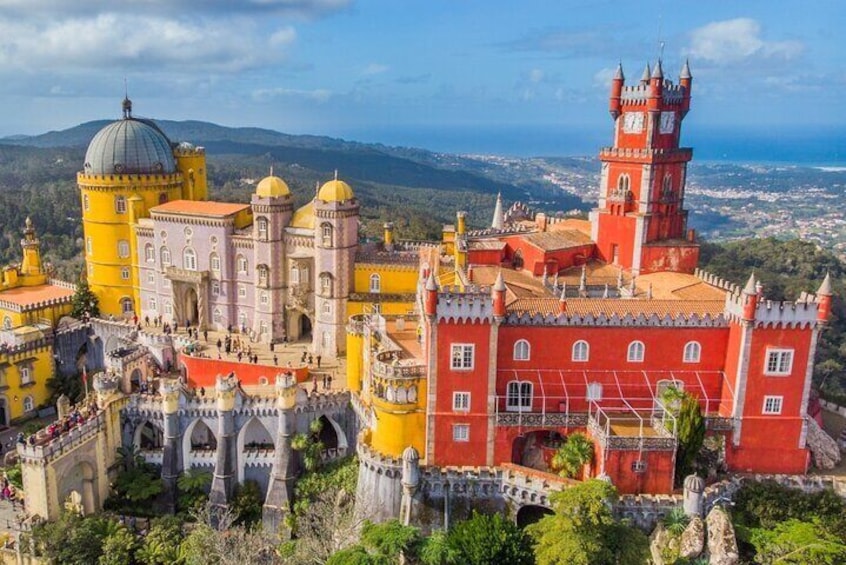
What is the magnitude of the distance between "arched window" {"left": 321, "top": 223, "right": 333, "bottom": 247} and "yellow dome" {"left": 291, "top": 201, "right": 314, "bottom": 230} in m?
1.63

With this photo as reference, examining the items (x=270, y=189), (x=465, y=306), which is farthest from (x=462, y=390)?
(x=270, y=189)

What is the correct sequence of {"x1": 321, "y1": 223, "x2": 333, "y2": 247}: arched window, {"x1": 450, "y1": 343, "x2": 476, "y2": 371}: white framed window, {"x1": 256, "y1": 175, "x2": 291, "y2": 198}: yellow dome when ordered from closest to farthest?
{"x1": 450, "y1": 343, "x2": 476, "y2": 371}: white framed window → {"x1": 321, "y1": 223, "x2": 333, "y2": 247}: arched window → {"x1": 256, "y1": 175, "x2": 291, "y2": 198}: yellow dome

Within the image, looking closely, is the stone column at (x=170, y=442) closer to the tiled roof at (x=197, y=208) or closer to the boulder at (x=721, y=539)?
the tiled roof at (x=197, y=208)

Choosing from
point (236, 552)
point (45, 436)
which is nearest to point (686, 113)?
point (236, 552)

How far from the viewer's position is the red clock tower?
43781mm

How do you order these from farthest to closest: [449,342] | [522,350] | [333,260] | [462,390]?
[333,260]
[522,350]
[462,390]
[449,342]

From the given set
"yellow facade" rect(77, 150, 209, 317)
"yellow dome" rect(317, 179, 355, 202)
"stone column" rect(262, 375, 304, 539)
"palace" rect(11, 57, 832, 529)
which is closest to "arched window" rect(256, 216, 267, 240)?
"palace" rect(11, 57, 832, 529)

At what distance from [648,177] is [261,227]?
24.4 meters

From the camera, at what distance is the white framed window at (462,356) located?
33844 mm

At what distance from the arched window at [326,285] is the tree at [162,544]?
17077 mm

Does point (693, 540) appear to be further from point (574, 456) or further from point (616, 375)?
point (616, 375)

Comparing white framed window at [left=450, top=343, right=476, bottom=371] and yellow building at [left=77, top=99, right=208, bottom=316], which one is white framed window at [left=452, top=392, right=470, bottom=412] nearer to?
white framed window at [left=450, top=343, right=476, bottom=371]

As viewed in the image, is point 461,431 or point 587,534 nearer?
point 587,534

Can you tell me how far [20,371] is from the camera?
154 ft
